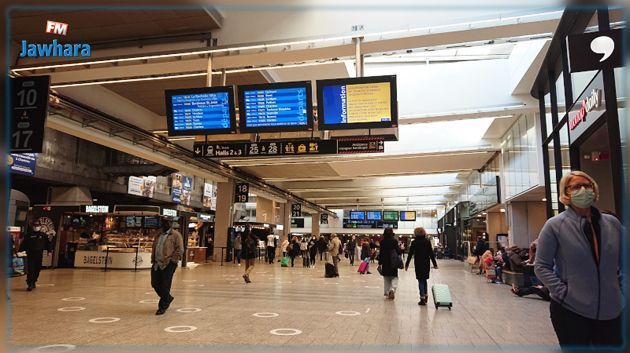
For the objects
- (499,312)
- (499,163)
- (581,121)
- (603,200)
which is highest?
(499,163)

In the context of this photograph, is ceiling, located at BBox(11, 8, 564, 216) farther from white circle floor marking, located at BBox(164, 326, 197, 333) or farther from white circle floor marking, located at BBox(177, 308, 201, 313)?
white circle floor marking, located at BBox(164, 326, 197, 333)

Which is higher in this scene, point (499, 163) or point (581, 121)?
point (499, 163)

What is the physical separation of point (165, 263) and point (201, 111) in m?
2.72

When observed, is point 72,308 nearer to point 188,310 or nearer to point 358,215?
point 188,310

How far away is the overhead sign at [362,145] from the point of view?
25.3ft

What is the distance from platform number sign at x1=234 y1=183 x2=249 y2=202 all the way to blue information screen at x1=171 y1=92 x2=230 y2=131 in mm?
16496

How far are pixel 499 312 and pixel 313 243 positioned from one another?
1719 cm

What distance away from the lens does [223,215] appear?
81.3ft

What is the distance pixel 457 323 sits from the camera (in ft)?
22.4

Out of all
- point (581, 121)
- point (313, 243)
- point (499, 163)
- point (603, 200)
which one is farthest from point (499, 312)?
point (313, 243)

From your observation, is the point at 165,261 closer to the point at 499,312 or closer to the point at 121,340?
the point at 121,340

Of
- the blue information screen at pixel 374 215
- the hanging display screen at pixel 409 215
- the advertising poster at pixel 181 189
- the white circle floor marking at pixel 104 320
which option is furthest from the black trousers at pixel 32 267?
the blue information screen at pixel 374 215

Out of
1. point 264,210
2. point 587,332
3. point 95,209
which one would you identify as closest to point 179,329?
point 587,332

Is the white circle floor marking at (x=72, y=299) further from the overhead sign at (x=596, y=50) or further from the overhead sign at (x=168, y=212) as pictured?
the overhead sign at (x=168, y=212)
